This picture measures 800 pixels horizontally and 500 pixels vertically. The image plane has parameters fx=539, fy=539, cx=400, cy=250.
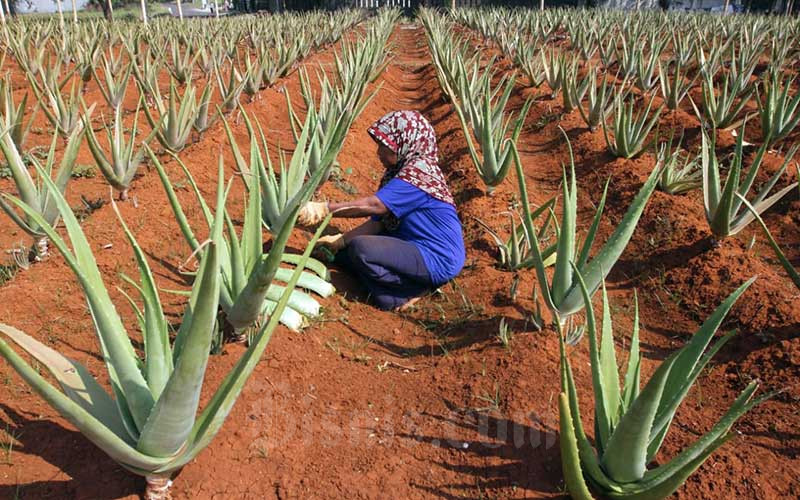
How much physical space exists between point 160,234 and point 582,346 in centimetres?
263

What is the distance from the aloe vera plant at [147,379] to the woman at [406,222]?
5.07 feet

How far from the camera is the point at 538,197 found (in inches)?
187

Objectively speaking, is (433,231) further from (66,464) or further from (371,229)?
(66,464)

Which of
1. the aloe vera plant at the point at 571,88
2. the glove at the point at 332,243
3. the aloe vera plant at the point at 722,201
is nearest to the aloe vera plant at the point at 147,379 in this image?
the glove at the point at 332,243

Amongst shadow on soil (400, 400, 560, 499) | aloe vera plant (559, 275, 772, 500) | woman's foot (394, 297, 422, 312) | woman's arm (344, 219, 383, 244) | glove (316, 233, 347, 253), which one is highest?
aloe vera plant (559, 275, 772, 500)

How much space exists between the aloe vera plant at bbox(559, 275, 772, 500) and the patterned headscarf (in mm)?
1679

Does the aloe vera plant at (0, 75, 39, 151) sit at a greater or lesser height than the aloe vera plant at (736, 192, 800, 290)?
greater

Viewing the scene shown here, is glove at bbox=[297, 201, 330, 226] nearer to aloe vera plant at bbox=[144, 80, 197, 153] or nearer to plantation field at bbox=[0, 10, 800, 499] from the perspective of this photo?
plantation field at bbox=[0, 10, 800, 499]

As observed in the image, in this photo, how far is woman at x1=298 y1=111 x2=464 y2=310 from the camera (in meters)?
3.07

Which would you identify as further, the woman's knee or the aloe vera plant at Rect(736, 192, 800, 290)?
the woman's knee

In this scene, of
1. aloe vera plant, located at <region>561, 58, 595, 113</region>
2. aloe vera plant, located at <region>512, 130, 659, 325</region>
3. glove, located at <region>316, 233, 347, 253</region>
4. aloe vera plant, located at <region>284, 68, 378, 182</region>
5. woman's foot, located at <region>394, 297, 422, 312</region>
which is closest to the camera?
aloe vera plant, located at <region>512, 130, 659, 325</region>

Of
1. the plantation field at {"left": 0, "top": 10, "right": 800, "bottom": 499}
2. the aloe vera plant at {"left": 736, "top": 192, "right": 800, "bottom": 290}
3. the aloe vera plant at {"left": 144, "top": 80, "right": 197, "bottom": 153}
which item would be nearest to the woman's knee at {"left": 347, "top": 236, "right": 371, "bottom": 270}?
the plantation field at {"left": 0, "top": 10, "right": 800, "bottom": 499}

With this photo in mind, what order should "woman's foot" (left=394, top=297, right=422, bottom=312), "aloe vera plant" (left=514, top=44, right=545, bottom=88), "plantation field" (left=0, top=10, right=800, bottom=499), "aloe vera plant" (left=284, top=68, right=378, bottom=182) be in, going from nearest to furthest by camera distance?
"plantation field" (left=0, top=10, right=800, bottom=499) → "woman's foot" (left=394, top=297, right=422, bottom=312) → "aloe vera plant" (left=284, top=68, right=378, bottom=182) → "aloe vera plant" (left=514, top=44, right=545, bottom=88)

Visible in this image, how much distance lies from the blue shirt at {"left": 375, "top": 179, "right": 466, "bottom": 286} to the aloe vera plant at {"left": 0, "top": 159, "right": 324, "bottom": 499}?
5.55 feet
